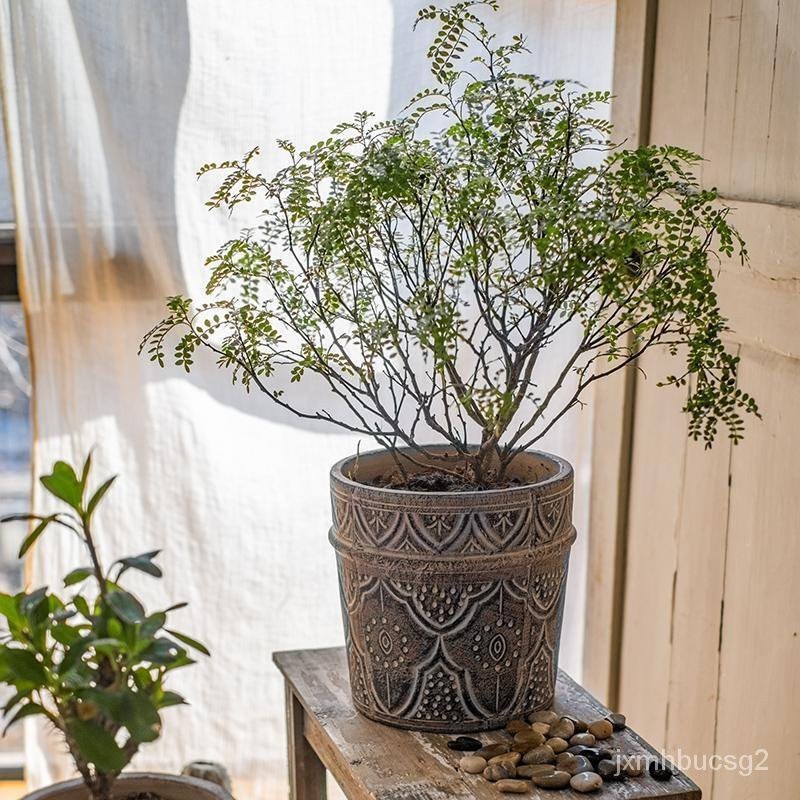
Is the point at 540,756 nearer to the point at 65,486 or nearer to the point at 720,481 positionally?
the point at 65,486

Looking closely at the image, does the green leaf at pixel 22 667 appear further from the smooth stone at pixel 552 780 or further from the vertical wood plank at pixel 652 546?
the vertical wood plank at pixel 652 546

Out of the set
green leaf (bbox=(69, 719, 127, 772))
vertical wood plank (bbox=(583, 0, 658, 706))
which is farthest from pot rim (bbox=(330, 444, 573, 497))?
vertical wood plank (bbox=(583, 0, 658, 706))

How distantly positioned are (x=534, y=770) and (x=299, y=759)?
37 cm

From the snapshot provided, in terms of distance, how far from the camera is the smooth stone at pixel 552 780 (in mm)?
1086

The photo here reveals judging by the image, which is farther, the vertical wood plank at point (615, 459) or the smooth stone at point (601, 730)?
the vertical wood plank at point (615, 459)

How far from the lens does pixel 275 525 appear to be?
1.96 m

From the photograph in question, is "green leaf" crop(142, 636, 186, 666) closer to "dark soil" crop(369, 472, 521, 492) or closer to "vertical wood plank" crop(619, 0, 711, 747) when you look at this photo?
"dark soil" crop(369, 472, 521, 492)

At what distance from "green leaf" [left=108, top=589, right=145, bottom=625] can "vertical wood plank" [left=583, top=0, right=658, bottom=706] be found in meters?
1.03

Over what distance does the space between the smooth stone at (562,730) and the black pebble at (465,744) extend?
0.08 m

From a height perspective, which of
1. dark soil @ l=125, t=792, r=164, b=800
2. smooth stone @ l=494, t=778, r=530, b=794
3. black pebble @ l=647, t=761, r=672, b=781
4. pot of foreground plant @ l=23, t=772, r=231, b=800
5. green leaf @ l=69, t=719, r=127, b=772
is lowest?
dark soil @ l=125, t=792, r=164, b=800

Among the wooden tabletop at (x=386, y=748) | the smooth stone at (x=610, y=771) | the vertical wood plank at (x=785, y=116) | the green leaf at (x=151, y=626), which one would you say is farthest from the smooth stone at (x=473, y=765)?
the vertical wood plank at (x=785, y=116)

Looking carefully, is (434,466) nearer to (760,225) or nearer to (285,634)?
(760,225)

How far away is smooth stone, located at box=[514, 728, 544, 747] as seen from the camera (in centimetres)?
114

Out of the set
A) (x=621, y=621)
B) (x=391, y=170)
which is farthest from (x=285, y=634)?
(x=391, y=170)
